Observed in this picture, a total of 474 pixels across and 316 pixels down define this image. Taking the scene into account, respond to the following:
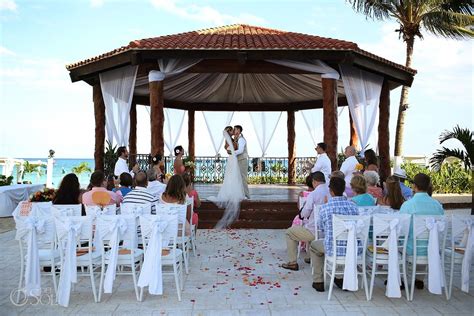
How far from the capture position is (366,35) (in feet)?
34.1

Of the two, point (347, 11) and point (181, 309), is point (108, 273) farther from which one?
point (347, 11)

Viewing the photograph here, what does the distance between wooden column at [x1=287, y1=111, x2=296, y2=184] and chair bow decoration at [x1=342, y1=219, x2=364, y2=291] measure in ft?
34.3

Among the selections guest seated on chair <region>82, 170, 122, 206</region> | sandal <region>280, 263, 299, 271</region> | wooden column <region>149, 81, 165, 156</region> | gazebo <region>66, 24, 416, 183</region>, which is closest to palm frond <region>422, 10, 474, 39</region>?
gazebo <region>66, 24, 416, 183</region>

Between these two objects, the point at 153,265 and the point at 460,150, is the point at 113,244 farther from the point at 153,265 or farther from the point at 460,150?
the point at 460,150

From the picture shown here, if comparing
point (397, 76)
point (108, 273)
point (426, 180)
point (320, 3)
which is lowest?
point (108, 273)

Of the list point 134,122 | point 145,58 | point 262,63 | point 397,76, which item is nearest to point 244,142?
point 262,63

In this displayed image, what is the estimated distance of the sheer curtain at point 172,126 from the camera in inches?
543

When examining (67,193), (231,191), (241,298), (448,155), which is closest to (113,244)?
(241,298)

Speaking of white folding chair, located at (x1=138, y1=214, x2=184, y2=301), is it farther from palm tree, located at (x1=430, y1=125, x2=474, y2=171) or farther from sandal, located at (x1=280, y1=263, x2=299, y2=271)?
palm tree, located at (x1=430, y1=125, x2=474, y2=171)

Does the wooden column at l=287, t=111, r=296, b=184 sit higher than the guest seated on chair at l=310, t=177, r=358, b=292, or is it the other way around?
the wooden column at l=287, t=111, r=296, b=184

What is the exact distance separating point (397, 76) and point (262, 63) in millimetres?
3045

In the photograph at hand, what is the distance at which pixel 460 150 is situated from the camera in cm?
1013

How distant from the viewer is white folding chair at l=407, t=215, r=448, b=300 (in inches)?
154

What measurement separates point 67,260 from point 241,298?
5.07 ft
